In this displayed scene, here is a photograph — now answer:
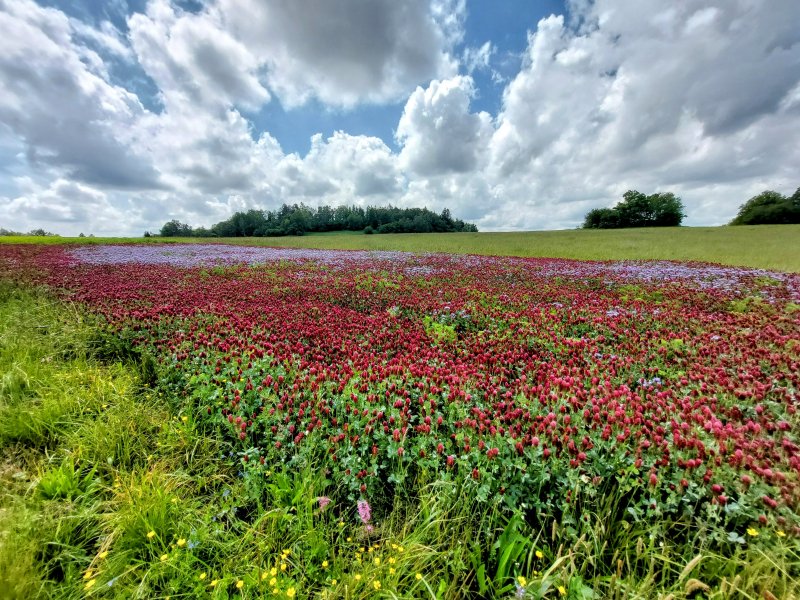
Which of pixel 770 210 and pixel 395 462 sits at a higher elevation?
pixel 770 210

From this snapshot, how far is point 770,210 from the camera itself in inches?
2645

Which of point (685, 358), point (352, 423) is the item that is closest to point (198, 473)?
point (352, 423)

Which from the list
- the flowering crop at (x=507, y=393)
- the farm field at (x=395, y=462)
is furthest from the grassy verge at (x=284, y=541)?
the flowering crop at (x=507, y=393)

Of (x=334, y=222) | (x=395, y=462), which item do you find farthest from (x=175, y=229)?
(x=395, y=462)

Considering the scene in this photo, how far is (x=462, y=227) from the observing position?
99.2m

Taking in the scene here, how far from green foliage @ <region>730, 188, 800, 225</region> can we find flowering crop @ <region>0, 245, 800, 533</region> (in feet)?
298

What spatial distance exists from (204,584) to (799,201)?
4326 inches

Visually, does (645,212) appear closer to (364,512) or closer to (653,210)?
(653,210)

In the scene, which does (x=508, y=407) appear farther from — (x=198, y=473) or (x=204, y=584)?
(x=198, y=473)

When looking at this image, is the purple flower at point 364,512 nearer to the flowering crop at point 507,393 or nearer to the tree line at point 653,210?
the flowering crop at point 507,393

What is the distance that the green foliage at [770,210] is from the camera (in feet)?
211

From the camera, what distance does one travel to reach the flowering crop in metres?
2.49

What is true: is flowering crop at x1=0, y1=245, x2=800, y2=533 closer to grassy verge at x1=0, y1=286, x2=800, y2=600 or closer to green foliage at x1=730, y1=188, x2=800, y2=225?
grassy verge at x1=0, y1=286, x2=800, y2=600

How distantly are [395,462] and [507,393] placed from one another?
1.32m
